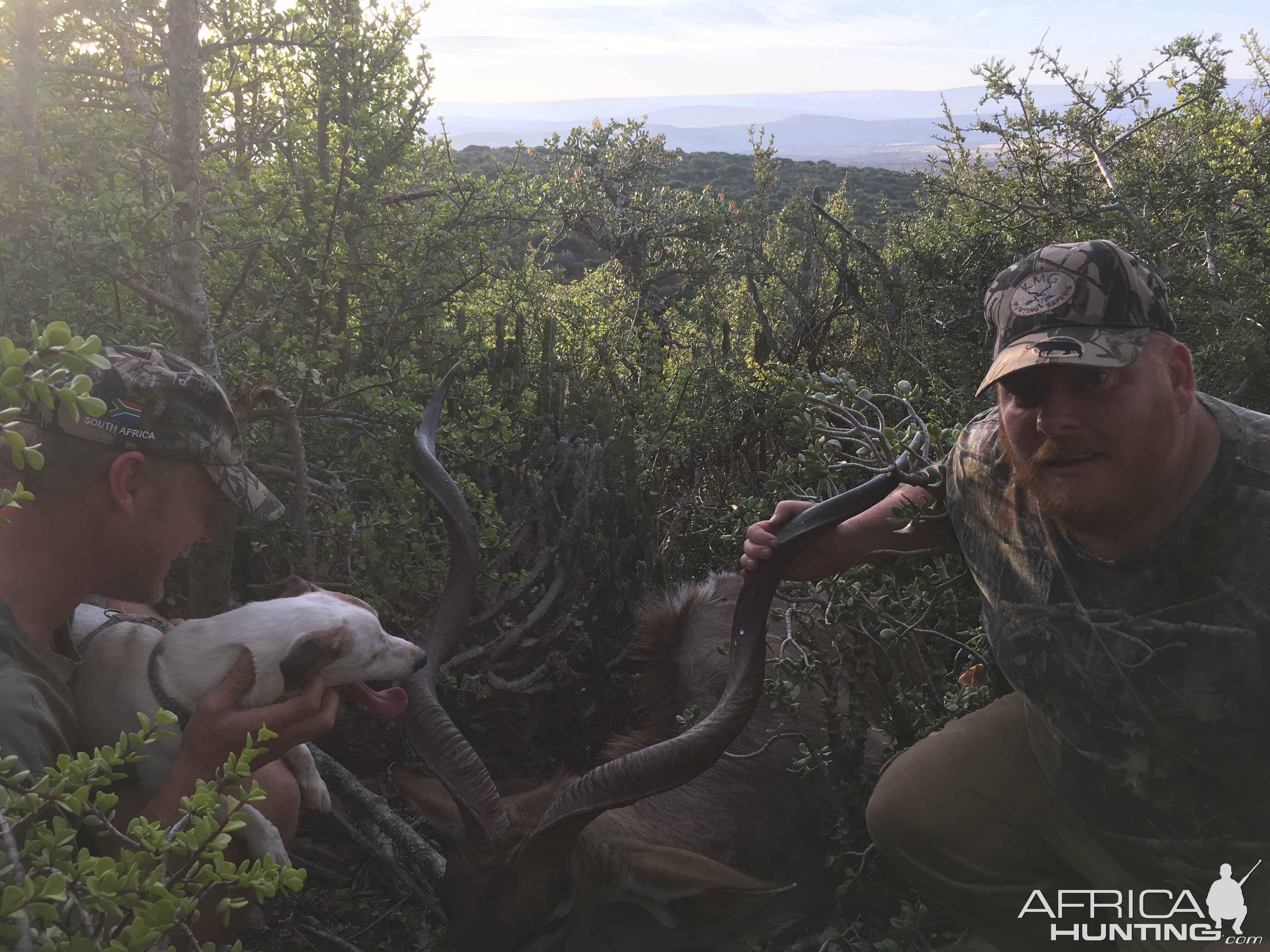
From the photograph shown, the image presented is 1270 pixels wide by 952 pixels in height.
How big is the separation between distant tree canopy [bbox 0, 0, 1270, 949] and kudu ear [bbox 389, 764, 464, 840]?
31.5 inches

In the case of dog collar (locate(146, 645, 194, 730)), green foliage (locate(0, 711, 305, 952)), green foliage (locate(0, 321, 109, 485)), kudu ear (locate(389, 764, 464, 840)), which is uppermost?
green foliage (locate(0, 321, 109, 485))

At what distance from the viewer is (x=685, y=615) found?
15.5 feet

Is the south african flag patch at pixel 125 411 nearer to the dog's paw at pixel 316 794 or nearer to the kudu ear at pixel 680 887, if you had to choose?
the dog's paw at pixel 316 794

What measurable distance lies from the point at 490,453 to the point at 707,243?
7.41 meters

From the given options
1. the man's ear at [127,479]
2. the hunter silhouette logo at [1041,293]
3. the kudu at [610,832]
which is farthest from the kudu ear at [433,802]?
the hunter silhouette logo at [1041,293]

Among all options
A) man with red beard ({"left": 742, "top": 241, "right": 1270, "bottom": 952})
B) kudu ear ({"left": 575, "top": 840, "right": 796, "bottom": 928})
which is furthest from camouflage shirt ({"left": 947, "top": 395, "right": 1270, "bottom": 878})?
kudu ear ({"left": 575, "top": 840, "right": 796, "bottom": 928})

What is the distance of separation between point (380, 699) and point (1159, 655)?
91.1 inches

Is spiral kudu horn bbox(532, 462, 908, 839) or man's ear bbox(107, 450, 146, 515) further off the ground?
man's ear bbox(107, 450, 146, 515)

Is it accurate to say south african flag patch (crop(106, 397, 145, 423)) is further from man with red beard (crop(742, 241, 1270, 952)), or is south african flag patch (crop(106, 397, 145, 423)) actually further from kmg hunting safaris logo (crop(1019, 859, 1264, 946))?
kmg hunting safaris logo (crop(1019, 859, 1264, 946))

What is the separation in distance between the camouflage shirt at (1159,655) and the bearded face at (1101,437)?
0.48ft

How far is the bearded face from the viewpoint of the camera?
2324mm

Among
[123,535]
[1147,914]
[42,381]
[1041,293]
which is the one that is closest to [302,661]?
[123,535]

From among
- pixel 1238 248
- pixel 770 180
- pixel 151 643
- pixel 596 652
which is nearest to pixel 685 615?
pixel 596 652

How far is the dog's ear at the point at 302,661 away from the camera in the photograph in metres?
2.42
